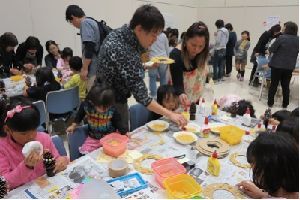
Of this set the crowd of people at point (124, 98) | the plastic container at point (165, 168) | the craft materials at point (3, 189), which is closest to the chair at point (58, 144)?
the crowd of people at point (124, 98)

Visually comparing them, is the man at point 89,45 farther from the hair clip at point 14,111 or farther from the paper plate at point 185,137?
the hair clip at point 14,111

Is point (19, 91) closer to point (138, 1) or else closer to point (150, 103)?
point (150, 103)

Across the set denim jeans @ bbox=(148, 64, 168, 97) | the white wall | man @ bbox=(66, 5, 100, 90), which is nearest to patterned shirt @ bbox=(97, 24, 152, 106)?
man @ bbox=(66, 5, 100, 90)

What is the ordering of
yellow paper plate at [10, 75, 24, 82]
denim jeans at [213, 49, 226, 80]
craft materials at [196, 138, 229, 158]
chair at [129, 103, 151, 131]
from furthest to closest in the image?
1. denim jeans at [213, 49, 226, 80]
2. yellow paper plate at [10, 75, 24, 82]
3. chair at [129, 103, 151, 131]
4. craft materials at [196, 138, 229, 158]

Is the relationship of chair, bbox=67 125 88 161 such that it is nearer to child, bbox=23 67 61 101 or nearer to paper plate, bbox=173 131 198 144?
paper plate, bbox=173 131 198 144

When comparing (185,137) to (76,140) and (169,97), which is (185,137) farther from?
(76,140)

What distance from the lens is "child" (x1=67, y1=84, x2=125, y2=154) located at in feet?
6.47

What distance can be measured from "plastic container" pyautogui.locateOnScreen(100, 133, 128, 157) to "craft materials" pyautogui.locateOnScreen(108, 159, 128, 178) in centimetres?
15

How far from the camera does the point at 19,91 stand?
3.30 meters

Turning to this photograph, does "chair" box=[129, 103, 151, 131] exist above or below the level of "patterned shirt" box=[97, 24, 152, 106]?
below

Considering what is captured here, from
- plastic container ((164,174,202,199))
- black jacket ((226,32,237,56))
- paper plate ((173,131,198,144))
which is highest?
black jacket ((226,32,237,56))

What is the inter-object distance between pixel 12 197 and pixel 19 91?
7.44ft

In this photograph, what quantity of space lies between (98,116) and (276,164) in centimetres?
133

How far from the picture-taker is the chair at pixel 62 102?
10.4ft
